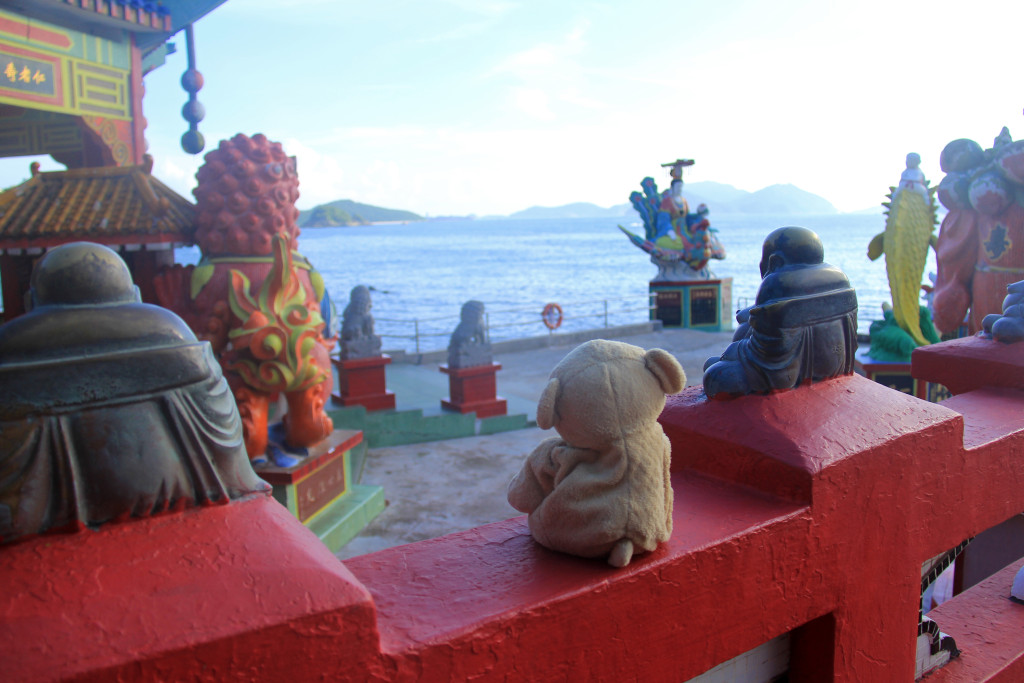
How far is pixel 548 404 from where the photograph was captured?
6.21 ft

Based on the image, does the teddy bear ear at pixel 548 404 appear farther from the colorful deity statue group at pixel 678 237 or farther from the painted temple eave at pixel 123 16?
the colorful deity statue group at pixel 678 237

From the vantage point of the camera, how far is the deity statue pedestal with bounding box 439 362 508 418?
29.7 feet

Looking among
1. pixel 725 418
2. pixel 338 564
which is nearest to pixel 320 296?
pixel 725 418

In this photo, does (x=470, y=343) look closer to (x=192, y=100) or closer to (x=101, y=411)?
(x=192, y=100)

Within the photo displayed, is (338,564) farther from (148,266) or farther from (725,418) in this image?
(148,266)

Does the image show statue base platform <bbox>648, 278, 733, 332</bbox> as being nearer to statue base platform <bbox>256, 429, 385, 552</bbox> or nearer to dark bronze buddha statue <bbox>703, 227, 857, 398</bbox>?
statue base platform <bbox>256, 429, 385, 552</bbox>

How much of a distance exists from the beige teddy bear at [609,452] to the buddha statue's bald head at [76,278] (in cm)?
106

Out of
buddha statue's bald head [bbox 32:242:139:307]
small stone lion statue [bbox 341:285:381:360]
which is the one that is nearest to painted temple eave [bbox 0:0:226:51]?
small stone lion statue [bbox 341:285:381:360]

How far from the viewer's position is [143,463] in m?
1.54

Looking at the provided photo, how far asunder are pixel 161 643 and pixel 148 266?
4.58m

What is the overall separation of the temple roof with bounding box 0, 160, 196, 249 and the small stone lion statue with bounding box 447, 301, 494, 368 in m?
4.25

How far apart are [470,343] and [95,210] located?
190 inches

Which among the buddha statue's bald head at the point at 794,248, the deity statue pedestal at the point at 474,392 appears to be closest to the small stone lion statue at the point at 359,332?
the deity statue pedestal at the point at 474,392

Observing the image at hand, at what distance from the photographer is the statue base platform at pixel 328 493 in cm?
510
